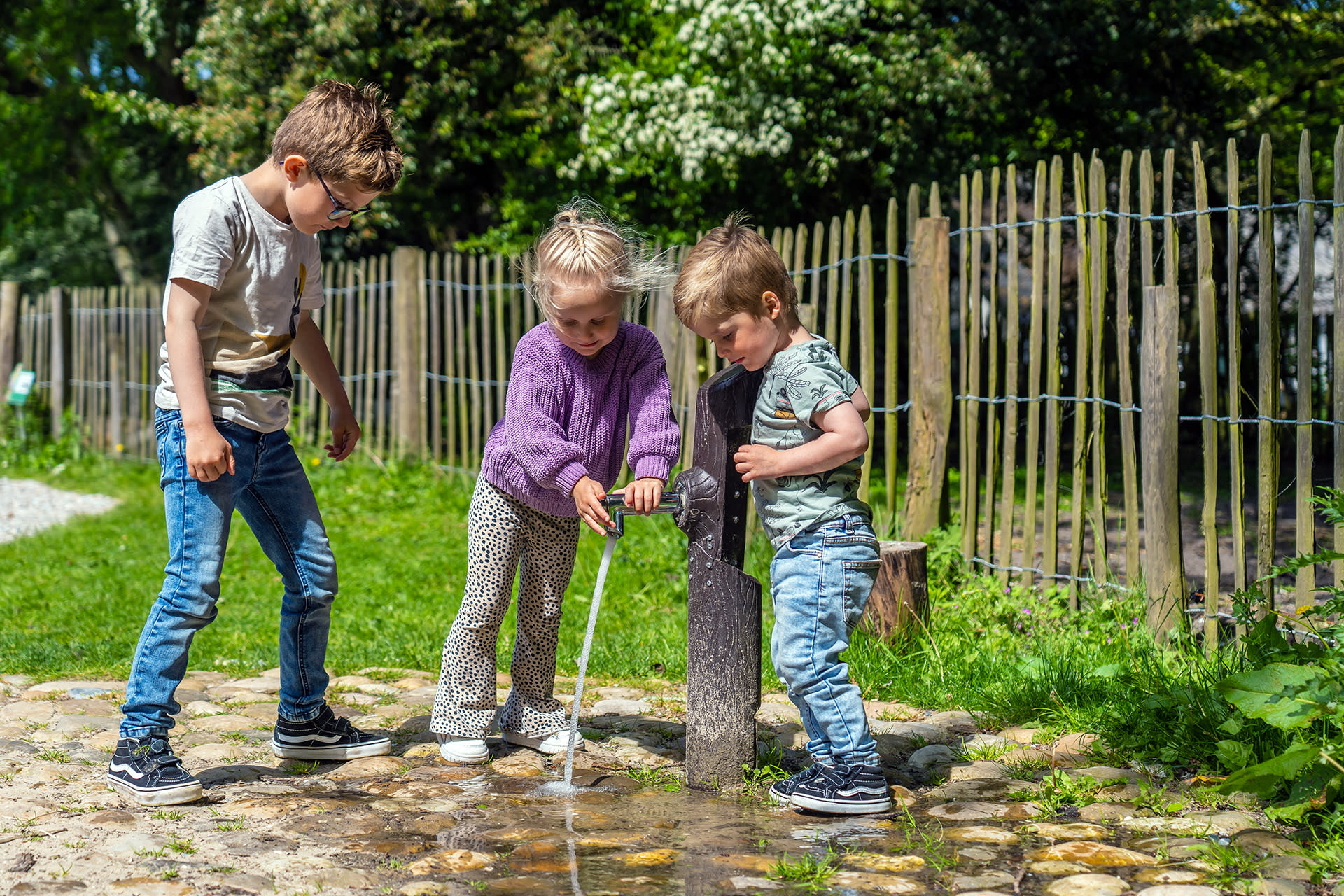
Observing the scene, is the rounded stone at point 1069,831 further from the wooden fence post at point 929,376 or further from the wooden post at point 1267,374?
the wooden fence post at point 929,376

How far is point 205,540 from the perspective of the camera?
288 centimetres

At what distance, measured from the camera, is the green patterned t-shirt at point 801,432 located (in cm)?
271

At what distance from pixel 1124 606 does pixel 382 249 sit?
11164 millimetres

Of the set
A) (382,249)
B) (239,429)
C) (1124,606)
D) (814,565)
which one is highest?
(382,249)

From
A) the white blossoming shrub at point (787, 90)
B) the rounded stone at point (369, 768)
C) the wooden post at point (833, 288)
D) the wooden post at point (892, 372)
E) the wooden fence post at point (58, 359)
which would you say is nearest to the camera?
the rounded stone at point (369, 768)

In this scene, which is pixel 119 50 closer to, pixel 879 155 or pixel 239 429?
pixel 879 155

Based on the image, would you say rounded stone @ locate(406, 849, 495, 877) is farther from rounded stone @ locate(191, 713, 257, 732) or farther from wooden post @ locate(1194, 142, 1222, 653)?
wooden post @ locate(1194, 142, 1222, 653)

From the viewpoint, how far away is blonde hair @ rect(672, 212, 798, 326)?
2.72 meters

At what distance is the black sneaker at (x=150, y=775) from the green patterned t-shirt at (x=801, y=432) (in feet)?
5.11

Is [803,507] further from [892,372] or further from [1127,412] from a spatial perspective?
[892,372]

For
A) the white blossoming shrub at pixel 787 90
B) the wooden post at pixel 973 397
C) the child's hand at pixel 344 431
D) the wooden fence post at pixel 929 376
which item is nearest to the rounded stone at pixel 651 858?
the child's hand at pixel 344 431

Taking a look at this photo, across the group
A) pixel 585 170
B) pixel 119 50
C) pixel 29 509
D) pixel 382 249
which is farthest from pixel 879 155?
pixel 119 50

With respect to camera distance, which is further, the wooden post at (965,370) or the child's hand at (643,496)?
the wooden post at (965,370)

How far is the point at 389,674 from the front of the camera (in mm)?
4277
